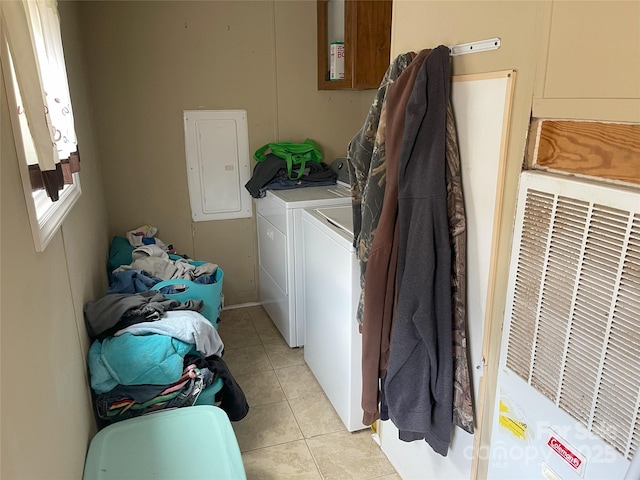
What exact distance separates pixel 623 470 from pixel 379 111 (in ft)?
3.70

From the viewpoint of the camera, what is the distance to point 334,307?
2.16m

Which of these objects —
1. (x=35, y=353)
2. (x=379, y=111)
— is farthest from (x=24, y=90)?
(x=379, y=111)

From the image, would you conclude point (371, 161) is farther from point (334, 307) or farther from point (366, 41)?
point (366, 41)

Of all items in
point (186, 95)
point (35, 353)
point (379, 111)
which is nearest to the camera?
point (35, 353)

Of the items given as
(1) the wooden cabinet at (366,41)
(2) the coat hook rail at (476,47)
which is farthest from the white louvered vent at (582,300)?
(1) the wooden cabinet at (366,41)

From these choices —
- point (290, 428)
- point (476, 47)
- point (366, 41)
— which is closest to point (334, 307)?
point (290, 428)

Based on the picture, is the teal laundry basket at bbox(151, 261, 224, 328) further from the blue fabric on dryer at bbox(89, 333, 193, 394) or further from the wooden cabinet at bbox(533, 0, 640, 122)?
the wooden cabinet at bbox(533, 0, 640, 122)

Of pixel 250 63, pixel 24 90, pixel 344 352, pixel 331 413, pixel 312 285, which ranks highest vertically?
pixel 250 63

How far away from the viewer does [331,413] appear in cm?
231

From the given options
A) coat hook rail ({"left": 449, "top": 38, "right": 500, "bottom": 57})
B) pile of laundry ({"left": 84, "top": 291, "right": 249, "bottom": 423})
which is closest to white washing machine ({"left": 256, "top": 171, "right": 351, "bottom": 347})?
pile of laundry ({"left": 84, "top": 291, "right": 249, "bottom": 423})

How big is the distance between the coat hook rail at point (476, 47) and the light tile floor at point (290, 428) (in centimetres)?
161

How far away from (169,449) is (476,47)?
4.86 feet

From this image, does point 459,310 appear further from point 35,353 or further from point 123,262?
point 123,262

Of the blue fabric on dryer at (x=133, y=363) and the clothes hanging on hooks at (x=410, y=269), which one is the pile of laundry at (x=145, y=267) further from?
→ the clothes hanging on hooks at (x=410, y=269)
